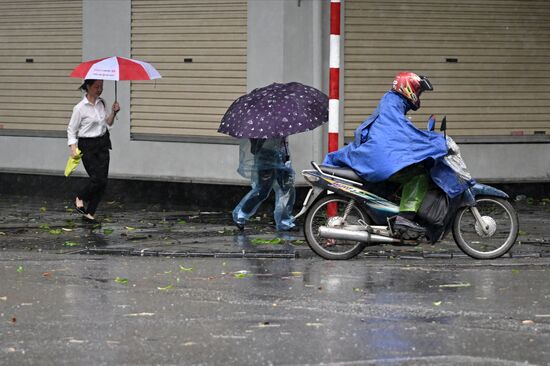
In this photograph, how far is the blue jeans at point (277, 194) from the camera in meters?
14.0

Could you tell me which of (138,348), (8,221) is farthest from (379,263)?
(8,221)

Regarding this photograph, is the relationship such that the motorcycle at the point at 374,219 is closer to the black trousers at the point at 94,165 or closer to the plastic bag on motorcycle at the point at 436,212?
the plastic bag on motorcycle at the point at 436,212

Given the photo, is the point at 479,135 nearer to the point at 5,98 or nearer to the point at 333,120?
the point at 333,120

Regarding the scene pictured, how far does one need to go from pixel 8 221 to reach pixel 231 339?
8165 millimetres

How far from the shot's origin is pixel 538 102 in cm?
1788

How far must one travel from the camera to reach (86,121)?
15.2 meters

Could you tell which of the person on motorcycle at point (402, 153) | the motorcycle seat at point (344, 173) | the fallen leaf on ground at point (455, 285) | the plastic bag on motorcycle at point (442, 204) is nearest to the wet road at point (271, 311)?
the fallen leaf on ground at point (455, 285)

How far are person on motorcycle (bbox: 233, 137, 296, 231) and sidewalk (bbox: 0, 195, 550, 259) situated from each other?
0.78ft

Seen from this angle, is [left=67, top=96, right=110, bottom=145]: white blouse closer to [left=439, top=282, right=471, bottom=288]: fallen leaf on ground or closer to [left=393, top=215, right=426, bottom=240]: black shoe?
[left=393, top=215, right=426, bottom=240]: black shoe

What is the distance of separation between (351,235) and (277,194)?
8.46 feet

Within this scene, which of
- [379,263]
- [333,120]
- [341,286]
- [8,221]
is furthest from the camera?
[8,221]


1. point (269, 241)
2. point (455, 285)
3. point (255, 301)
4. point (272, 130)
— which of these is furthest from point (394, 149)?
point (255, 301)

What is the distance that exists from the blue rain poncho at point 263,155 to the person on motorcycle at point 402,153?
83.5 inches

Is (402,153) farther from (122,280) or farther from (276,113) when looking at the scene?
(122,280)
